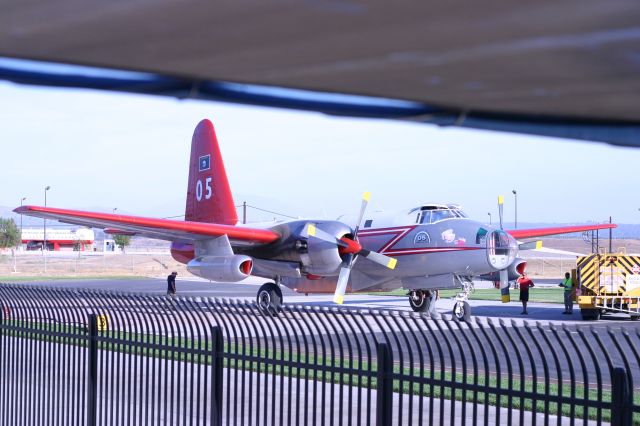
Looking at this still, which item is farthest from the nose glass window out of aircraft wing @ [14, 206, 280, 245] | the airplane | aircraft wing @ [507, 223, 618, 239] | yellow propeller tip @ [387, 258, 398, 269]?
aircraft wing @ [14, 206, 280, 245]

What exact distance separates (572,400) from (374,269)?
68.7 ft

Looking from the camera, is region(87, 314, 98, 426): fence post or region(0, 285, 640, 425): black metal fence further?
region(87, 314, 98, 426): fence post

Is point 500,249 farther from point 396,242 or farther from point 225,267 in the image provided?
point 225,267

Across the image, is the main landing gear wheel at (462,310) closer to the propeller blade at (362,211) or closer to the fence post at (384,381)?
the propeller blade at (362,211)

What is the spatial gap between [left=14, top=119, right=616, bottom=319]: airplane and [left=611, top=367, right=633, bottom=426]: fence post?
59.1ft

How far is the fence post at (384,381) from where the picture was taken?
7.07 metres

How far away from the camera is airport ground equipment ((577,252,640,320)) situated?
89.2 ft

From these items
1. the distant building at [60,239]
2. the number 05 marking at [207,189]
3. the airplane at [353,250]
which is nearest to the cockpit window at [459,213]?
the airplane at [353,250]

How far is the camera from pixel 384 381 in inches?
279

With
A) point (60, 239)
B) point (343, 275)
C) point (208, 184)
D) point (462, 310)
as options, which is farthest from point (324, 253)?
point (60, 239)

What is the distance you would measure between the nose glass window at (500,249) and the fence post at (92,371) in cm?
1641

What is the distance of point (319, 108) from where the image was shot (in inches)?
94.6

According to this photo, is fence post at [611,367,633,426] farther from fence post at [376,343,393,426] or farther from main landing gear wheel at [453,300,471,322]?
main landing gear wheel at [453,300,471,322]

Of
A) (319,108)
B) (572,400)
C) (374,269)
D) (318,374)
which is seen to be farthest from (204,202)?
(319,108)
